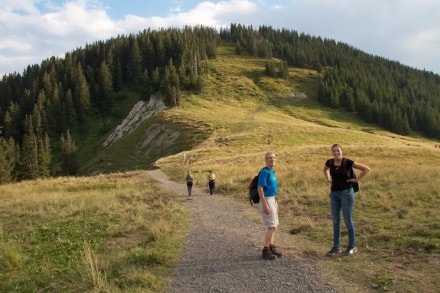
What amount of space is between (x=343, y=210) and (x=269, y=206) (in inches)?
70.4

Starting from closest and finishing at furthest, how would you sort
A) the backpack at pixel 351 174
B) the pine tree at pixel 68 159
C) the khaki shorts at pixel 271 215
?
1. the khaki shorts at pixel 271 215
2. the backpack at pixel 351 174
3. the pine tree at pixel 68 159

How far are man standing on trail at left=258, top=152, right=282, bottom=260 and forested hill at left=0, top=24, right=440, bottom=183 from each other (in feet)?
229

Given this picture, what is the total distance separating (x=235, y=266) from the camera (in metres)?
8.67

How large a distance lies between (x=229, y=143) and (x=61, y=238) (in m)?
45.0

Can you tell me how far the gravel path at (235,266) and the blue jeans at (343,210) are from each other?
3.80ft

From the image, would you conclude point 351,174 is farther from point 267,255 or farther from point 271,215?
point 267,255

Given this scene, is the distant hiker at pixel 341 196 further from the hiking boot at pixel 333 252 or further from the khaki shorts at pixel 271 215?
the khaki shorts at pixel 271 215

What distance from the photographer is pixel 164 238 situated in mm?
11180

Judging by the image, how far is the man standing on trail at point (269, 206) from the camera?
9.12 metres

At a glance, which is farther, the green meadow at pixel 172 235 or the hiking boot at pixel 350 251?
the hiking boot at pixel 350 251

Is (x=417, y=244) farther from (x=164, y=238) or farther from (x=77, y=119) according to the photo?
(x=77, y=119)

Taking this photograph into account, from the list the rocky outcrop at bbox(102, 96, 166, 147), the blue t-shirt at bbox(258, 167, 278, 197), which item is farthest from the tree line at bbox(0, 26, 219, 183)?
the blue t-shirt at bbox(258, 167, 278, 197)

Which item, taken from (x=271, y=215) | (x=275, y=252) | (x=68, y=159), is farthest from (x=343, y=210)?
(x=68, y=159)

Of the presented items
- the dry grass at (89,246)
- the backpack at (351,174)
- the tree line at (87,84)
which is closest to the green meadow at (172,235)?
the dry grass at (89,246)
